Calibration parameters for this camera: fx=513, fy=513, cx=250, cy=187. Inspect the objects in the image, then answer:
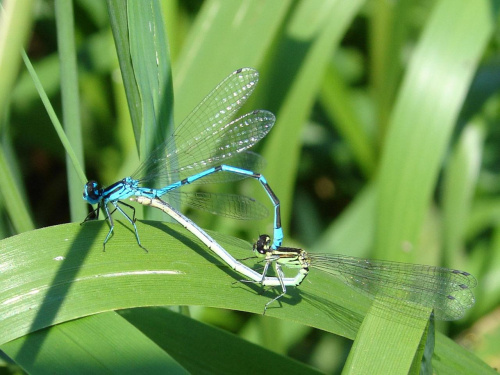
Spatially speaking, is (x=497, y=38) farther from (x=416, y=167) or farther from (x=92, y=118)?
(x=92, y=118)

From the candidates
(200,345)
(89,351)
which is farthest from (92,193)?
(89,351)

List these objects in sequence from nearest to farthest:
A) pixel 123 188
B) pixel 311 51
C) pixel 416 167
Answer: pixel 123 188 → pixel 416 167 → pixel 311 51

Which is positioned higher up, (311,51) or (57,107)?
(311,51)

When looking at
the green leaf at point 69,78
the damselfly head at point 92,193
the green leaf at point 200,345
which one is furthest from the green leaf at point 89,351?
the damselfly head at point 92,193

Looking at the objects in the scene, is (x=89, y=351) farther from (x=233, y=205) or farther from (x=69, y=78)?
(x=233, y=205)

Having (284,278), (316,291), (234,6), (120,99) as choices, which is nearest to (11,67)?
(316,291)

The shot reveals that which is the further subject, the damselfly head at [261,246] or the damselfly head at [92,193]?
the damselfly head at [261,246]

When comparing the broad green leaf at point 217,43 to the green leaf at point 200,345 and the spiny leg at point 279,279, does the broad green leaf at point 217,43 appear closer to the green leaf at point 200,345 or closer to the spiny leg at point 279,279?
the spiny leg at point 279,279

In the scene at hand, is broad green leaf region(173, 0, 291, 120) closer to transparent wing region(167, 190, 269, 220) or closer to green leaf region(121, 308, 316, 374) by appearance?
transparent wing region(167, 190, 269, 220)
